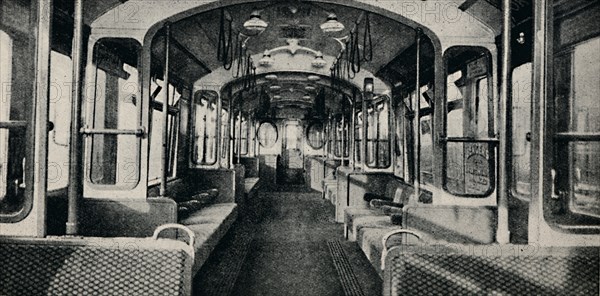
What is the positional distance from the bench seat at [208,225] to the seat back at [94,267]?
4.97ft

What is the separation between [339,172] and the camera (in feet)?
25.0

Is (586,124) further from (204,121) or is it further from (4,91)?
(204,121)

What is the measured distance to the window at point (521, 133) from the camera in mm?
3893

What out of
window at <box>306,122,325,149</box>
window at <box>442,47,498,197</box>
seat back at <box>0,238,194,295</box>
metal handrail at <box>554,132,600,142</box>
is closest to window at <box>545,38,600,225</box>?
window at <box>442,47,498,197</box>

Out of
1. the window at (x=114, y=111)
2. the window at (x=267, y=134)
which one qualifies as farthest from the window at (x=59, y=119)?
the window at (x=267, y=134)

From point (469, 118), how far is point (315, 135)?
15396 millimetres

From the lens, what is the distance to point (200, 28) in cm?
584

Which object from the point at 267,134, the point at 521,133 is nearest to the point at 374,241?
the point at 521,133

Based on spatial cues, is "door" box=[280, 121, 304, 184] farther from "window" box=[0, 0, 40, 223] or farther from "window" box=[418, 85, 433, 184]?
"window" box=[0, 0, 40, 223]

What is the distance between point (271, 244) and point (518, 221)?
313cm

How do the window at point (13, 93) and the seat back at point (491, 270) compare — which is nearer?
the seat back at point (491, 270)

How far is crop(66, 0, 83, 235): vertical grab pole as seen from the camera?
8.63 ft

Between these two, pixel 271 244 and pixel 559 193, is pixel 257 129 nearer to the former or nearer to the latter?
pixel 271 244

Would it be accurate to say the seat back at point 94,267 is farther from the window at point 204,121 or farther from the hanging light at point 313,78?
the hanging light at point 313,78
